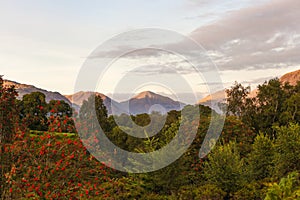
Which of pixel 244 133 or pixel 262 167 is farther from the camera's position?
pixel 244 133

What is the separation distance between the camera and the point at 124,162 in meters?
29.0

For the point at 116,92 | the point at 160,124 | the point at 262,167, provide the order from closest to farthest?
the point at 116,92 → the point at 262,167 → the point at 160,124

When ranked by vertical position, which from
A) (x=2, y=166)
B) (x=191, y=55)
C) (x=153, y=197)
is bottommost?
(x=153, y=197)

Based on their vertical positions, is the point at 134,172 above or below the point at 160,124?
below

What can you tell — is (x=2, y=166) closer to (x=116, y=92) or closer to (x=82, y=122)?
(x=82, y=122)

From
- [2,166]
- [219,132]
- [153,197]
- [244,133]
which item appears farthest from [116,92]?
[244,133]

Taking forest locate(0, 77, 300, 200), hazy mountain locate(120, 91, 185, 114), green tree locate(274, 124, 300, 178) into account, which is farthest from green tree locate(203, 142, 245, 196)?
hazy mountain locate(120, 91, 185, 114)

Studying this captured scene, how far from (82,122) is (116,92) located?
2058 mm

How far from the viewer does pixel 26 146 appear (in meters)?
11.2

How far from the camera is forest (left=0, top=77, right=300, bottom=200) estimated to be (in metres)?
11.1

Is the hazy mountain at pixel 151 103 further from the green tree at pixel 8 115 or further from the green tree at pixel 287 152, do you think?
the green tree at pixel 287 152

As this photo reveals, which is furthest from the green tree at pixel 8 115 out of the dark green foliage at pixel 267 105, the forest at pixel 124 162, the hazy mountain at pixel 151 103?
the dark green foliage at pixel 267 105

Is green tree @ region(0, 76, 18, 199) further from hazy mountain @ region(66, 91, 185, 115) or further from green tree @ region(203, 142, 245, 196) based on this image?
green tree @ region(203, 142, 245, 196)

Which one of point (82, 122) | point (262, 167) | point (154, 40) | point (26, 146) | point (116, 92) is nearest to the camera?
point (26, 146)
